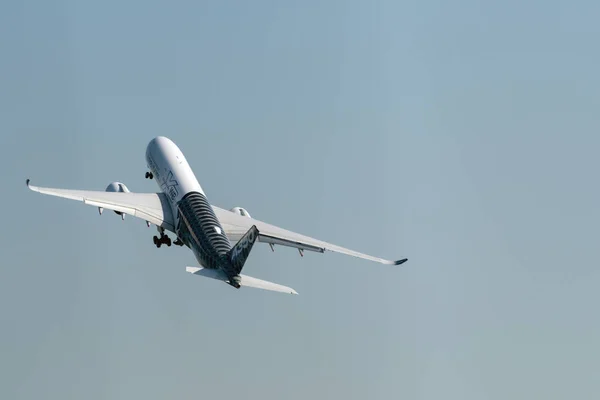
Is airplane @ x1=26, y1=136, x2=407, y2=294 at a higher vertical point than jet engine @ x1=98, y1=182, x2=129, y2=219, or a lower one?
lower

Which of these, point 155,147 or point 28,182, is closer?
point 28,182

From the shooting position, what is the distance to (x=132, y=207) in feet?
560

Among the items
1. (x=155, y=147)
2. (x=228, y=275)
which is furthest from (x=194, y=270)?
(x=155, y=147)

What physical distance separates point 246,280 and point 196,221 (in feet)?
43.9

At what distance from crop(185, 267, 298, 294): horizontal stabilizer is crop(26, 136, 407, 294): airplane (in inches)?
3.7

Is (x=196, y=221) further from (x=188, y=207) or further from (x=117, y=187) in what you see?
(x=117, y=187)

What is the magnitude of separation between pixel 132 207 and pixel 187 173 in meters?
9.58

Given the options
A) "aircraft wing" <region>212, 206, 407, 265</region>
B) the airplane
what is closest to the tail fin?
the airplane

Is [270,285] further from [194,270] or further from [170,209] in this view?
[170,209]

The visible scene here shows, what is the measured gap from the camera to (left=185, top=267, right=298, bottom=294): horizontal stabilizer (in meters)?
151

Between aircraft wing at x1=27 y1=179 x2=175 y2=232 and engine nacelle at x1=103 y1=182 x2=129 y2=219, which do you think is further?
engine nacelle at x1=103 y1=182 x2=129 y2=219

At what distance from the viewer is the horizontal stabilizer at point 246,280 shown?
495ft

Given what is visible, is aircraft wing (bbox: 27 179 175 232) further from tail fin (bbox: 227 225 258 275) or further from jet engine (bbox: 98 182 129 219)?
tail fin (bbox: 227 225 258 275)

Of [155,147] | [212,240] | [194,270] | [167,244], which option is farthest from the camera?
[155,147]
